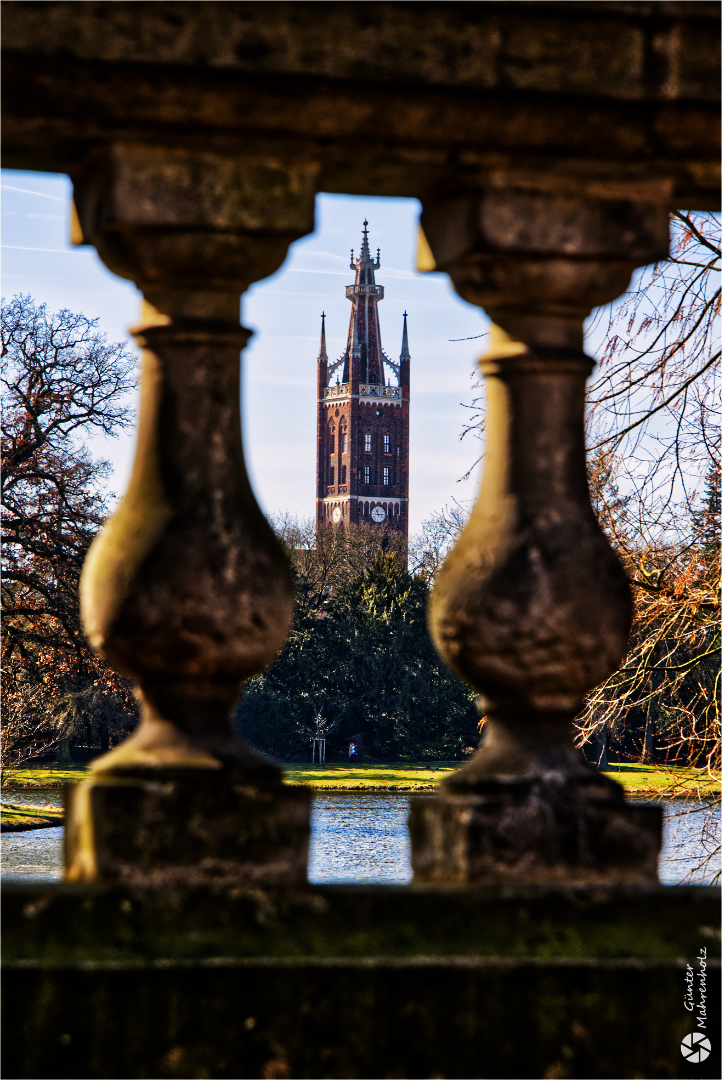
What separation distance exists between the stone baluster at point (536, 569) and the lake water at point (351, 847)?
12949mm

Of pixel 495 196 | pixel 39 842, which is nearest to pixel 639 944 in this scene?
pixel 495 196

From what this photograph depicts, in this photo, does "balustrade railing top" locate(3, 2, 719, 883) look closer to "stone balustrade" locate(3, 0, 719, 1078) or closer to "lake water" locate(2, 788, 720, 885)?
"stone balustrade" locate(3, 0, 719, 1078)

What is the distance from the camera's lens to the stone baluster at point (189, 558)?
200cm

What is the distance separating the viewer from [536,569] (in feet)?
6.91

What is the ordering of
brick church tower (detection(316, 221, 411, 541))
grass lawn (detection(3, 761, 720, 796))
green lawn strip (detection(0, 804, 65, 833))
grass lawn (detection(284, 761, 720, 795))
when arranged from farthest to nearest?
brick church tower (detection(316, 221, 411, 541)) < grass lawn (detection(284, 761, 720, 795)) < grass lawn (detection(3, 761, 720, 796)) < green lawn strip (detection(0, 804, 65, 833))

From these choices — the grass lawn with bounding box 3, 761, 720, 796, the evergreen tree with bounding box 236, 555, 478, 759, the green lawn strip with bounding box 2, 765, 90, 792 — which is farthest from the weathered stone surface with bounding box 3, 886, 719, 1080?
the evergreen tree with bounding box 236, 555, 478, 759

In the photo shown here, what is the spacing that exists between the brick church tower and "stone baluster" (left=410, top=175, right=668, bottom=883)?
111783 mm

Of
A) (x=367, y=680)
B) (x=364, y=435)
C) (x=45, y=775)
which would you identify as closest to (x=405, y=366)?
(x=364, y=435)

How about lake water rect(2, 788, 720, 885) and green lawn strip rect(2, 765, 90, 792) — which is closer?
lake water rect(2, 788, 720, 885)

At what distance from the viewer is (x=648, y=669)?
852 centimetres

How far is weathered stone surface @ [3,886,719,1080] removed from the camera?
1882 mm

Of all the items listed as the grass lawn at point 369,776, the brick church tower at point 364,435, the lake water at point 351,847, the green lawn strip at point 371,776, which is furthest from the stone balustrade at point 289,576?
the brick church tower at point 364,435

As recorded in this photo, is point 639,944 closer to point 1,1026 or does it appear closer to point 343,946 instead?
point 343,946

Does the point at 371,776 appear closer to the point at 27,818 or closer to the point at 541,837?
the point at 27,818
